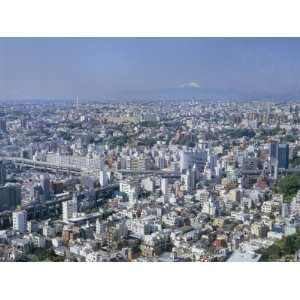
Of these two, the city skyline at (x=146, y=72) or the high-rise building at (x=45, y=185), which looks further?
the high-rise building at (x=45, y=185)

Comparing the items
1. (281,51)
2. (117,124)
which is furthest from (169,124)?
(281,51)

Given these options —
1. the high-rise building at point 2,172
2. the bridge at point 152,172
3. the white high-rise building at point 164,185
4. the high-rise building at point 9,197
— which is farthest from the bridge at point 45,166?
the white high-rise building at point 164,185

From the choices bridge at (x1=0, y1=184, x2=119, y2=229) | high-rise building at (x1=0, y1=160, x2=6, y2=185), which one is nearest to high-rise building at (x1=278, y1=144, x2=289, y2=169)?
bridge at (x1=0, y1=184, x2=119, y2=229)

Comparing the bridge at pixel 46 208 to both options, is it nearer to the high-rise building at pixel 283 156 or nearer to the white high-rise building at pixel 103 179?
the white high-rise building at pixel 103 179

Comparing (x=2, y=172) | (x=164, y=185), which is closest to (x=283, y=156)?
(x=164, y=185)
